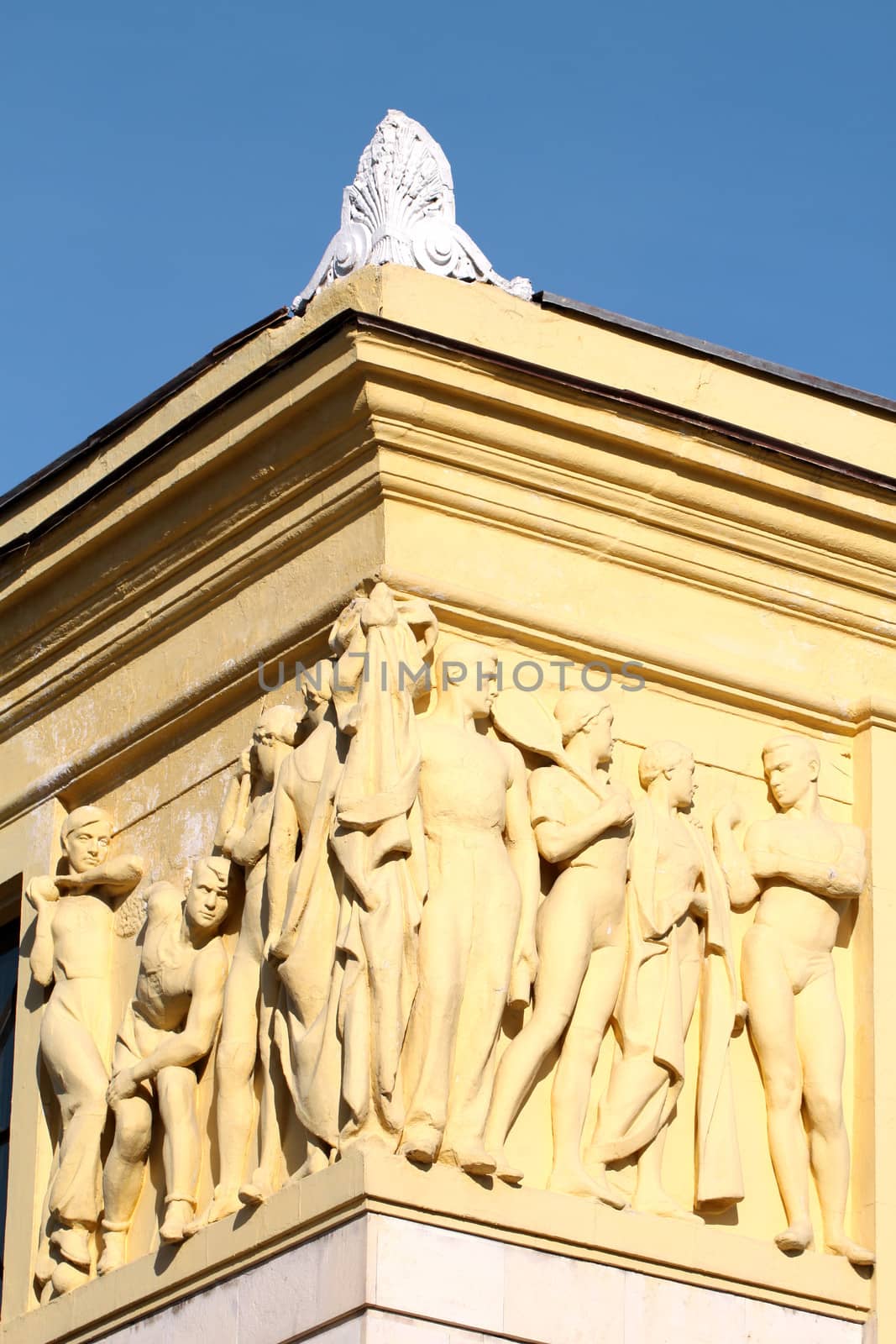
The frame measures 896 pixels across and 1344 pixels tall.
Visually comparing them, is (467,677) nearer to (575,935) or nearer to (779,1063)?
(575,935)

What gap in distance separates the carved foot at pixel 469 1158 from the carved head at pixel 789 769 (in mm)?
2064

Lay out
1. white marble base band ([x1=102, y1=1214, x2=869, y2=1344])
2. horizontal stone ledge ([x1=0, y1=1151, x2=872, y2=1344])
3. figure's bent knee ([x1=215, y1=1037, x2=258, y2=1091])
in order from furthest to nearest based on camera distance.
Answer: figure's bent knee ([x1=215, y1=1037, x2=258, y2=1091])
horizontal stone ledge ([x1=0, y1=1151, x2=872, y2=1344])
white marble base band ([x1=102, y1=1214, x2=869, y2=1344])

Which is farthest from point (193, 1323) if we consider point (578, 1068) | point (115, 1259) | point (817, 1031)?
point (817, 1031)

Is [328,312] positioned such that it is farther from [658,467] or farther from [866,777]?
[866,777]

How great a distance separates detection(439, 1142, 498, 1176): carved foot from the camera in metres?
10.8

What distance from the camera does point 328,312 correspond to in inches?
481

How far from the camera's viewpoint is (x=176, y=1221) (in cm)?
1145

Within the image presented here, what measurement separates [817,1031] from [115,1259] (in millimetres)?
2574

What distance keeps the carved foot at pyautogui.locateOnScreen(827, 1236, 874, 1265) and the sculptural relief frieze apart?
0.04 feet

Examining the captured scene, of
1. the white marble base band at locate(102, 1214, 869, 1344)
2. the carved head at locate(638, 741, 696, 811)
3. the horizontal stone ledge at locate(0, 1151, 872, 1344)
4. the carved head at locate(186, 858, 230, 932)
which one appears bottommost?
the white marble base band at locate(102, 1214, 869, 1344)

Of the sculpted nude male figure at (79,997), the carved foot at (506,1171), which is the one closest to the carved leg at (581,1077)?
the carved foot at (506,1171)

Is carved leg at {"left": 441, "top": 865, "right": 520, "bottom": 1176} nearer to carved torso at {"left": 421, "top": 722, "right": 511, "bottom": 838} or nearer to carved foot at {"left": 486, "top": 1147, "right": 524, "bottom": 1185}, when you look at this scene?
carved foot at {"left": 486, "top": 1147, "right": 524, "bottom": 1185}

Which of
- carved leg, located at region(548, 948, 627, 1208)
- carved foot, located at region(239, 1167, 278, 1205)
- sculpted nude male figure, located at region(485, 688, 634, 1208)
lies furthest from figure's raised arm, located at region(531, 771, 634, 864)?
carved foot, located at region(239, 1167, 278, 1205)

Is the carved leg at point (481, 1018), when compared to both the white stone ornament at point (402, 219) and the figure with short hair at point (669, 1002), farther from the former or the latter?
the white stone ornament at point (402, 219)
